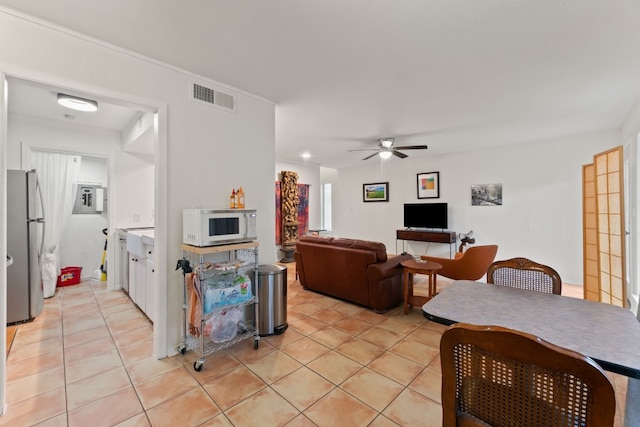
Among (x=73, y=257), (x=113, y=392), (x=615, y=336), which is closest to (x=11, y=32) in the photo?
(x=113, y=392)

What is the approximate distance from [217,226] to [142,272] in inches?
63.9

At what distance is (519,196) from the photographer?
5.15m

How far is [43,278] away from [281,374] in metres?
3.87

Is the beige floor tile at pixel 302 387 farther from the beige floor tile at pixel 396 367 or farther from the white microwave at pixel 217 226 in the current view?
the white microwave at pixel 217 226

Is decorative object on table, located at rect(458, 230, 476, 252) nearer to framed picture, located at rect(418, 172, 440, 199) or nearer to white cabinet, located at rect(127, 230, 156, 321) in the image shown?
framed picture, located at rect(418, 172, 440, 199)

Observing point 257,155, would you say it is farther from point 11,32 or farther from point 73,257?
point 73,257

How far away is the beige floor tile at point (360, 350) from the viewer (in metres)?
2.38

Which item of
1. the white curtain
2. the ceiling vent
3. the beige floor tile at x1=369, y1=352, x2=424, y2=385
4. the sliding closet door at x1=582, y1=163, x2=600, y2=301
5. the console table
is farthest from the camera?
the console table

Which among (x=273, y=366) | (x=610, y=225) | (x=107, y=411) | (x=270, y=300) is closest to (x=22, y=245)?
(x=107, y=411)

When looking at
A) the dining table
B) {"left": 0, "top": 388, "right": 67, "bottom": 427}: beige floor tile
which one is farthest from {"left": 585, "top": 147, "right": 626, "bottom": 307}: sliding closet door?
{"left": 0, "top": 388, "right": 67, "bottom": 427}: beige floor tile

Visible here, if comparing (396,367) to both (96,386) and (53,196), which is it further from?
(53,196)

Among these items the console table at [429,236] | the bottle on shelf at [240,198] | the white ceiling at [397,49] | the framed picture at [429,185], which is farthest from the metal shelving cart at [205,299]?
the framed picture at [429,185]

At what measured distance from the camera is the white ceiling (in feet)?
5.57

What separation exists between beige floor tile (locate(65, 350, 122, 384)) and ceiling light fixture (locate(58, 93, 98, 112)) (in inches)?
103
